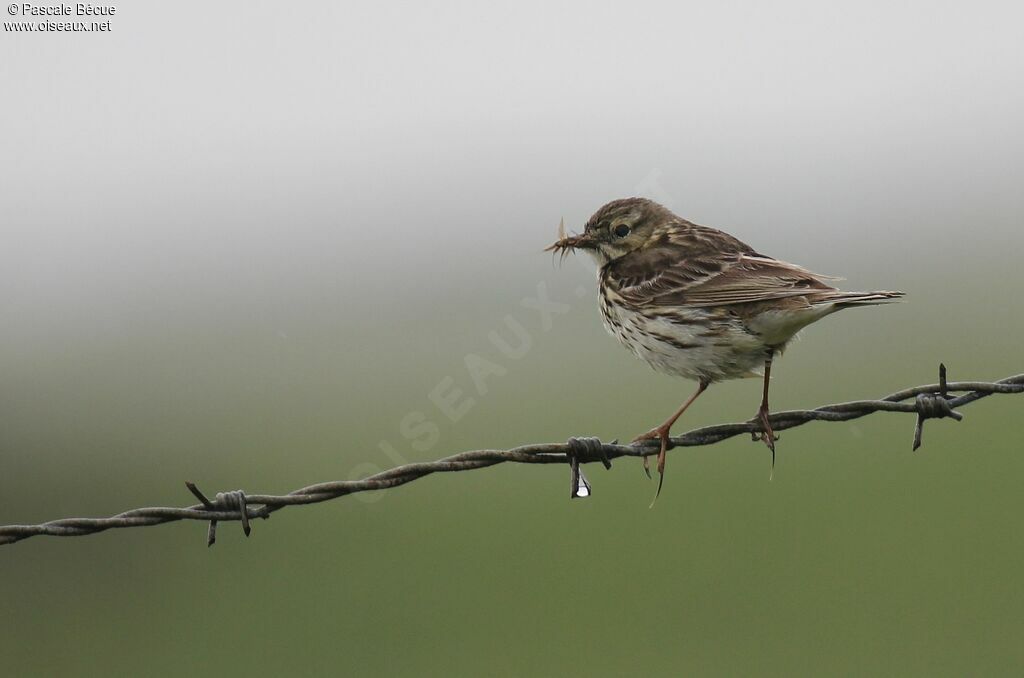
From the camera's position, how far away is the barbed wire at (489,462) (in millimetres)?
6023

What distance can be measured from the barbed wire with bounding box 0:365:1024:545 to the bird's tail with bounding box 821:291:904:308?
46cm

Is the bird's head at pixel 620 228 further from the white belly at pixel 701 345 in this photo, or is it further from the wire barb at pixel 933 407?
the wire barb at pixel 933 407

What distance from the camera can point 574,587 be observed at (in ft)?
73.3

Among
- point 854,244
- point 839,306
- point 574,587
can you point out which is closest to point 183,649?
point 574,587

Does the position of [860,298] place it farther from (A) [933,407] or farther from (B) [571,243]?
(B) [571,243]

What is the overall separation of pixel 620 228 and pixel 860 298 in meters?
2.72

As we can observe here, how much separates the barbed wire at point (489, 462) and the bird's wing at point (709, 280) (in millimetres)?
1180

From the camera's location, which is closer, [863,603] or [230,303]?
[863,603]

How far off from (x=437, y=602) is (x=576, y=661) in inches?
159

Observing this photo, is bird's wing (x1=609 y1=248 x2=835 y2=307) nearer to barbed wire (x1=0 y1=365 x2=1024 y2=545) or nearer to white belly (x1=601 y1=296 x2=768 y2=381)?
white belly (x1=601 y1=296 x2=768 y2=381)

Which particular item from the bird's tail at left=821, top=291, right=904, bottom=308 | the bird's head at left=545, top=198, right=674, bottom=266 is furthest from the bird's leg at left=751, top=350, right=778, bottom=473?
the bird's head at left=545, top=198, right=674, bottom=266

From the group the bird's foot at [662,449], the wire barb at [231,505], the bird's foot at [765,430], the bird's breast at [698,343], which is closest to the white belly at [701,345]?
the bird's breast at [698,343]

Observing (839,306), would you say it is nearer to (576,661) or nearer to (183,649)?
(576,661)

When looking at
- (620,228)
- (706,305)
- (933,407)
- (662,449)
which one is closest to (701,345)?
(706,305)
